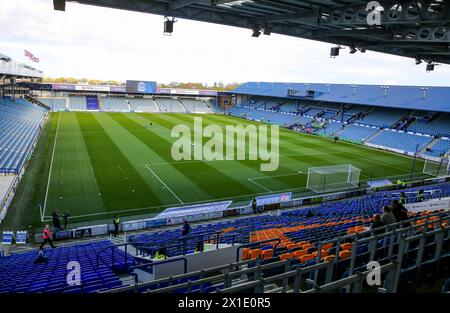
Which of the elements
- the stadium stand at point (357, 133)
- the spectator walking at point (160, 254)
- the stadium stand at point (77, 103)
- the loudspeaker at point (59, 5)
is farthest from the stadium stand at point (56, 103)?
the spectator walking at point (160, 254)

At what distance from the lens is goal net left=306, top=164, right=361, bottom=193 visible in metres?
24.5

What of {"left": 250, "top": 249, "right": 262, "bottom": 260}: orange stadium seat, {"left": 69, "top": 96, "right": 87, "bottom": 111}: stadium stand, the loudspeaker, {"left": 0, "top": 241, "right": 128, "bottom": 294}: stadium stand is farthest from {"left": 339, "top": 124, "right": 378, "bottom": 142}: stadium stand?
{"left": 69, "top": 96, "right": 87, "bottom": 111}: stadium stand

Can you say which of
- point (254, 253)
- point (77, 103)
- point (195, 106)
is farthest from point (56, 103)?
point (254, 253)

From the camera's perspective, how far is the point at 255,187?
2402cm

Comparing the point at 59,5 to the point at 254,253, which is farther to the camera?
the point at 59,5

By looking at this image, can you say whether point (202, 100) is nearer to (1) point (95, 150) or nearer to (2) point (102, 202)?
(1) point (95, 150)

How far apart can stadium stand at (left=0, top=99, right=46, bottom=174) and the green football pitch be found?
3.90 feet

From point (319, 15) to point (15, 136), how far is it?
30975 millimetres

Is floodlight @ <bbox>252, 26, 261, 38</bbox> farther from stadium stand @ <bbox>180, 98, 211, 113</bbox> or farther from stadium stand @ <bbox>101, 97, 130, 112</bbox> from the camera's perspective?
stadium stand @ <bbox>180, 98, 211, 113</bbox>

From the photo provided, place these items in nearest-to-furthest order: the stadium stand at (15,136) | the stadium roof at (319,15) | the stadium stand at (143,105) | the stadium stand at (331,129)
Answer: the stadium roof at (319,15) → the stadium stand at (15,136) → the stadium stand at (331,129) → the stadium stand at (143,105)

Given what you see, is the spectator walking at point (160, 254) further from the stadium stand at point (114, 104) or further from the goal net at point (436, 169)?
the stadium stand at point (114, 104)

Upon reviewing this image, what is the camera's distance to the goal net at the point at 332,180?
24484mm

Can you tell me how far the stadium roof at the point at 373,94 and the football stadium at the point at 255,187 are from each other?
0.91ft

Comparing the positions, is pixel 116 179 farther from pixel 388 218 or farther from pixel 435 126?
pixel 435 126
